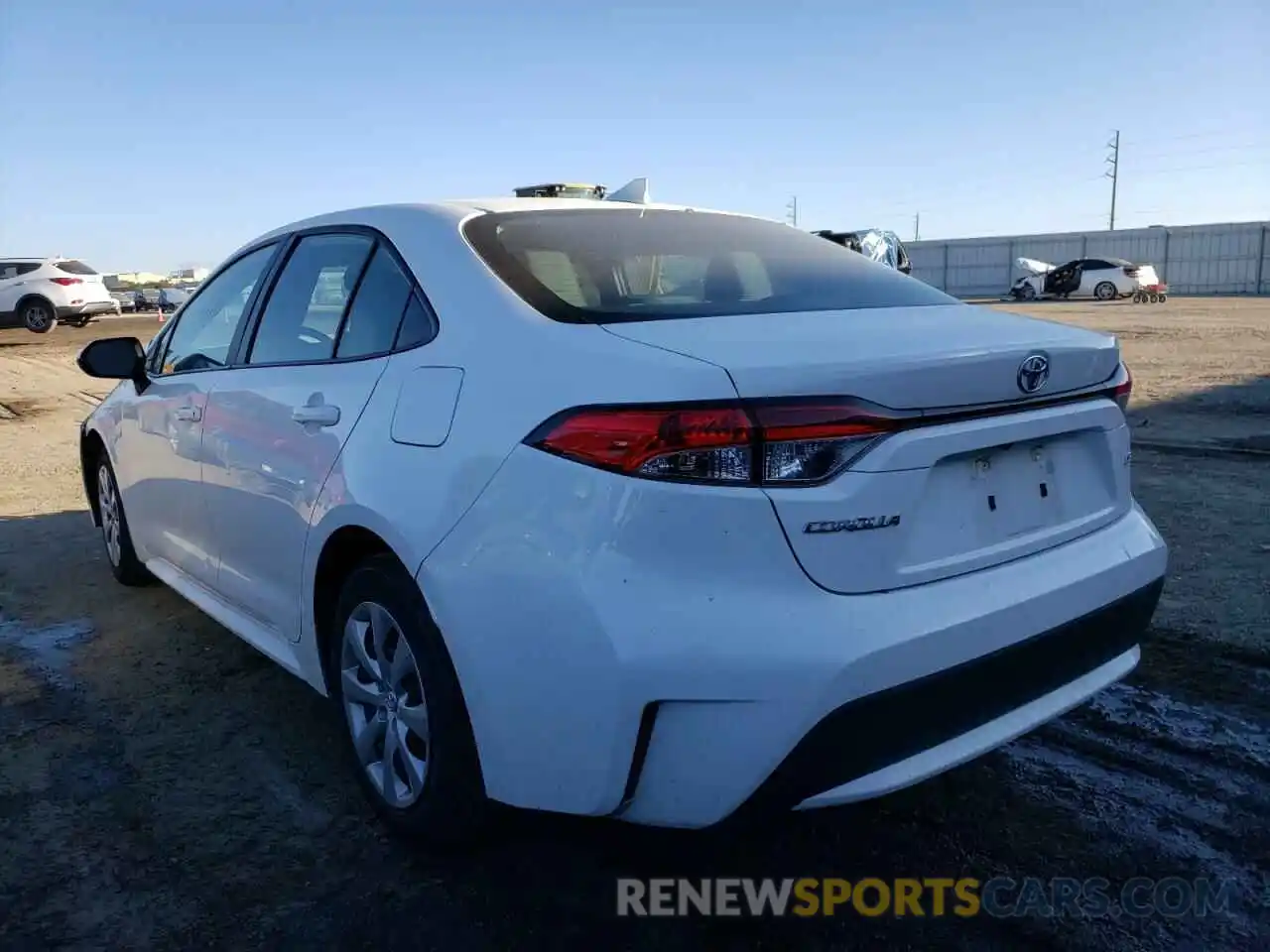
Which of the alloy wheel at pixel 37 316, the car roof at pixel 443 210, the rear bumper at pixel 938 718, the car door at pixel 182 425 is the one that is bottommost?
the alloy wheel at pixel 37 316

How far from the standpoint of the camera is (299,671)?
116 inches

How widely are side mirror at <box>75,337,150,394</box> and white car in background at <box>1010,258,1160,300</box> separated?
111 ft

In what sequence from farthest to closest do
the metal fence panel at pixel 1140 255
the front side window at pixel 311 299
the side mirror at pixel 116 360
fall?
1. the metal fence panel at pixel 1140 255
2. the side mirror at pixel 116 360
3. the front side window at pixel 311 299

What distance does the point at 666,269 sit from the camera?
2.71 m

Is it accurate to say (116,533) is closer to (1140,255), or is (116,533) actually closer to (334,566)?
(334,566)

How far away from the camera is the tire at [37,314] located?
22922 mm

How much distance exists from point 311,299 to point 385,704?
1259 millimetres

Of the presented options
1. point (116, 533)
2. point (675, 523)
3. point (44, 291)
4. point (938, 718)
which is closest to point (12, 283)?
point (44, 291)

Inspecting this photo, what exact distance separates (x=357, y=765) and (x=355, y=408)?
36.4 inches

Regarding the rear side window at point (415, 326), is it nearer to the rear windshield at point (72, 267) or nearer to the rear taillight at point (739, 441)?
the rear taillight at point (739, 441)

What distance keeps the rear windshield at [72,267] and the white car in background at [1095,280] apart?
2879 centimetres

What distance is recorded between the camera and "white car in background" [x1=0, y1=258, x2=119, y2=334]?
2269 centimetres

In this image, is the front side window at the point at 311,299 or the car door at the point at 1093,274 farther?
the car door at the point at 1093,274

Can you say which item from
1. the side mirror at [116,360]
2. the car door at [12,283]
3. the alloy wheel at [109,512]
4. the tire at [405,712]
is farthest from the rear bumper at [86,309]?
the tire at [405,712]
